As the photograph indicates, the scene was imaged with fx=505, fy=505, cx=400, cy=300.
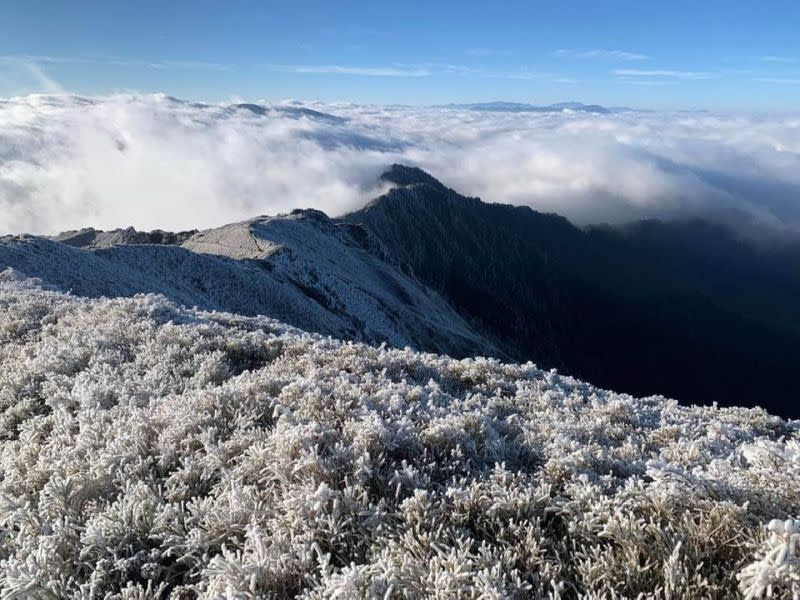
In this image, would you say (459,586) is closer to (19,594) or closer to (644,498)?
(644,498)

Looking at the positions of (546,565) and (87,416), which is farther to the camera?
(87,416)

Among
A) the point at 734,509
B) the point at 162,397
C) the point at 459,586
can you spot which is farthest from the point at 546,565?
the point at 162,397

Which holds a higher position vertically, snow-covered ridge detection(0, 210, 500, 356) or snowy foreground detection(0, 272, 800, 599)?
snowy foreground detection(0, 272, 800, 599)

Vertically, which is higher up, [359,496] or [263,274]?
[359,496]

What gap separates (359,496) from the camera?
465 centimetres

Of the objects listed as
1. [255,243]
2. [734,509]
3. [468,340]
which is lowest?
[468,340]

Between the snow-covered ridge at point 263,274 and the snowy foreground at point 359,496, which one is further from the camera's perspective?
the snow-covered ridge at point 263,274

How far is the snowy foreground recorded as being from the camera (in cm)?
373

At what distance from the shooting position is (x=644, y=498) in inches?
171

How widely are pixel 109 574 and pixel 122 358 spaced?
20.7 ft

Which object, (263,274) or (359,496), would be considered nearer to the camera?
(359,496)

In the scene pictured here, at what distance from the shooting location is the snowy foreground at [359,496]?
12.2 ft

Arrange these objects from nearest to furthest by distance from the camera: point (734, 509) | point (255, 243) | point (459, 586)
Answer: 1. point (459, 586)
2. point (734, 509)
3. point (255, 243)

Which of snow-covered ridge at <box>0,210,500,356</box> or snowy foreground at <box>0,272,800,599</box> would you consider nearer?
snowy foreground at <box>0,272,800,599</box>
